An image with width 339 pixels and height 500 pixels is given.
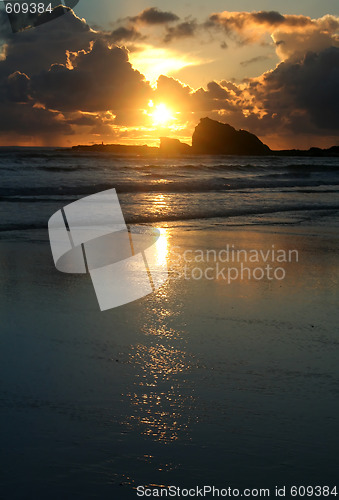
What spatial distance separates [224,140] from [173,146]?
17.7 metres

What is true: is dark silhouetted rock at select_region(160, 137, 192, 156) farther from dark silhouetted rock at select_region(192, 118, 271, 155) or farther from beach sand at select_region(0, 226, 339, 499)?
beach sand at select_region(0, 226, 339, 499)

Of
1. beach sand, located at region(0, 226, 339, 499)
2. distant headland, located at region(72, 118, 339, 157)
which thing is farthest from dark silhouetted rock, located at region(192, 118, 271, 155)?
beach sand, located at region(0, 226, 339, 499)

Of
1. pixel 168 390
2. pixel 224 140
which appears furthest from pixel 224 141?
pixel 168 390

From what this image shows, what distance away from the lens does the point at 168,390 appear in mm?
3150

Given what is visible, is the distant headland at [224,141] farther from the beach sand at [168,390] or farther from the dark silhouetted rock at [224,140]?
the beach sand at [168,390]

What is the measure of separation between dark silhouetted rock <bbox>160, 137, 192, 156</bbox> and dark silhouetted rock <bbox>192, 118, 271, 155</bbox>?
8406 mm

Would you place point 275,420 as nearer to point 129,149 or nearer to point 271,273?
point 271,273

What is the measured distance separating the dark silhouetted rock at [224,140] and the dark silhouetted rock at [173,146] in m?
8.41

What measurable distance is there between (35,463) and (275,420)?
1.20m

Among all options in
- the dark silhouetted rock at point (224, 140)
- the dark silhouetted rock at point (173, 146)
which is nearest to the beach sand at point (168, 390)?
the dark silhouetted rock at point (173, 146)

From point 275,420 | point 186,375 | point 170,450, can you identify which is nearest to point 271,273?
point 186,375

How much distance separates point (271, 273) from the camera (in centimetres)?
645

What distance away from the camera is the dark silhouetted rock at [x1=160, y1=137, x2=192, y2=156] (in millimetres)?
85812

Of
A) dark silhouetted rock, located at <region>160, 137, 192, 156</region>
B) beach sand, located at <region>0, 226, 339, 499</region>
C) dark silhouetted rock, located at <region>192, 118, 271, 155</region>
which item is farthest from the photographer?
dark silhouetted rock, located at <region>192, 118, 271, 155</region>
